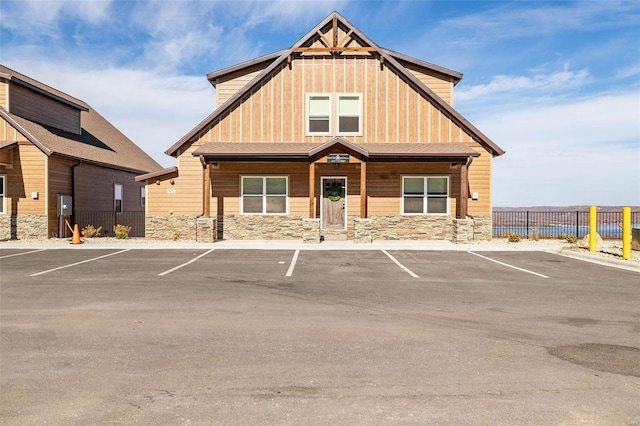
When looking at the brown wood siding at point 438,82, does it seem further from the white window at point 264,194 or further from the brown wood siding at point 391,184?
the white window at point 264,194

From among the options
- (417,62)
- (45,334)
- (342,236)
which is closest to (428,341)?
(45,334)

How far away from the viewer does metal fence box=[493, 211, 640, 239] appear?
2190cm

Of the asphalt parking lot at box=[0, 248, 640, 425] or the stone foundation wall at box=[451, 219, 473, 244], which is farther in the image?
the stone foundation wall at box=[451, 219, 473, 244]

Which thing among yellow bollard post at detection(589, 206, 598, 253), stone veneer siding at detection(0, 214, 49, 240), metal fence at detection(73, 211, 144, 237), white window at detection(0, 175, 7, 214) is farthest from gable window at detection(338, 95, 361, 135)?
white window at detection(0, 175, 7, 214)

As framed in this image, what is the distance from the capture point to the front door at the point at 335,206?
2044 centimetres

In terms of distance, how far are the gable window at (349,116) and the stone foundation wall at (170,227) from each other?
8.20 m

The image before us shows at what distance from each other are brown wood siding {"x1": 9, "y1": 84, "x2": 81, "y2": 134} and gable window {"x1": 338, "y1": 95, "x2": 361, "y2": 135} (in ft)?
54.6

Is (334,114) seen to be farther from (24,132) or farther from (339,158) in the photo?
(24,132)

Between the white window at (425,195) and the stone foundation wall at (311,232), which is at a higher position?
the white window at (425,195)

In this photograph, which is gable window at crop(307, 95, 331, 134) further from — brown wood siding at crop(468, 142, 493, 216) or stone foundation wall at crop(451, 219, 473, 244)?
stone foundation wall at crop(451, 219, 473, 244)

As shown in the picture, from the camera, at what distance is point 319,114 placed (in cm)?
2047

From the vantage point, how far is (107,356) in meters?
5.09

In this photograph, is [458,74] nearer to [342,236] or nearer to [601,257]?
[342,236]

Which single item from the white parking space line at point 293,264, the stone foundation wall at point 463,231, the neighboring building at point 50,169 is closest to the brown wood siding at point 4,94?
the neighboring building at point 50,169
